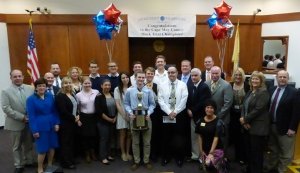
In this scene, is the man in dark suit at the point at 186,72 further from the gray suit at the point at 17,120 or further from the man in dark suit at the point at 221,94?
the gray suit at the point at 17,120

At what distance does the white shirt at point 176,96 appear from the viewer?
3.77 metres

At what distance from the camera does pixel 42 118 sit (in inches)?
133

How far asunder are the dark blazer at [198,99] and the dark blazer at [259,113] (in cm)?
65

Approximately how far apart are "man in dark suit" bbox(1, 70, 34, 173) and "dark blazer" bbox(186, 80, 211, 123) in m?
2.42

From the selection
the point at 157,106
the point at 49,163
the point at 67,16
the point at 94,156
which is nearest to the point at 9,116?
the point at 49,163

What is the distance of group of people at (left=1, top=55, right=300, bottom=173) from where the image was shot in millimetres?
3305

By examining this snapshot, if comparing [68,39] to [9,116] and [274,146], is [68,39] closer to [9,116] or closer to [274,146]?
[9,116]

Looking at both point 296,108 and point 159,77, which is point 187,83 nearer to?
point 159,77

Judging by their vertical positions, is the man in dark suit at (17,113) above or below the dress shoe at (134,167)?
above

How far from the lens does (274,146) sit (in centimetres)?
362

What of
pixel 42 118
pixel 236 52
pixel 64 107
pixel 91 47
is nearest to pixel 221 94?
pixel 64 107

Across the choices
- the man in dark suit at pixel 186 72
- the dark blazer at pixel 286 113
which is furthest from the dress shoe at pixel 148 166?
the dark blazer at pixel 286 113

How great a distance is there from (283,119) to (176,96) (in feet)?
4.86

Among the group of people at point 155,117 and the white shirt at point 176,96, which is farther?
the white shirt at point 176,96
